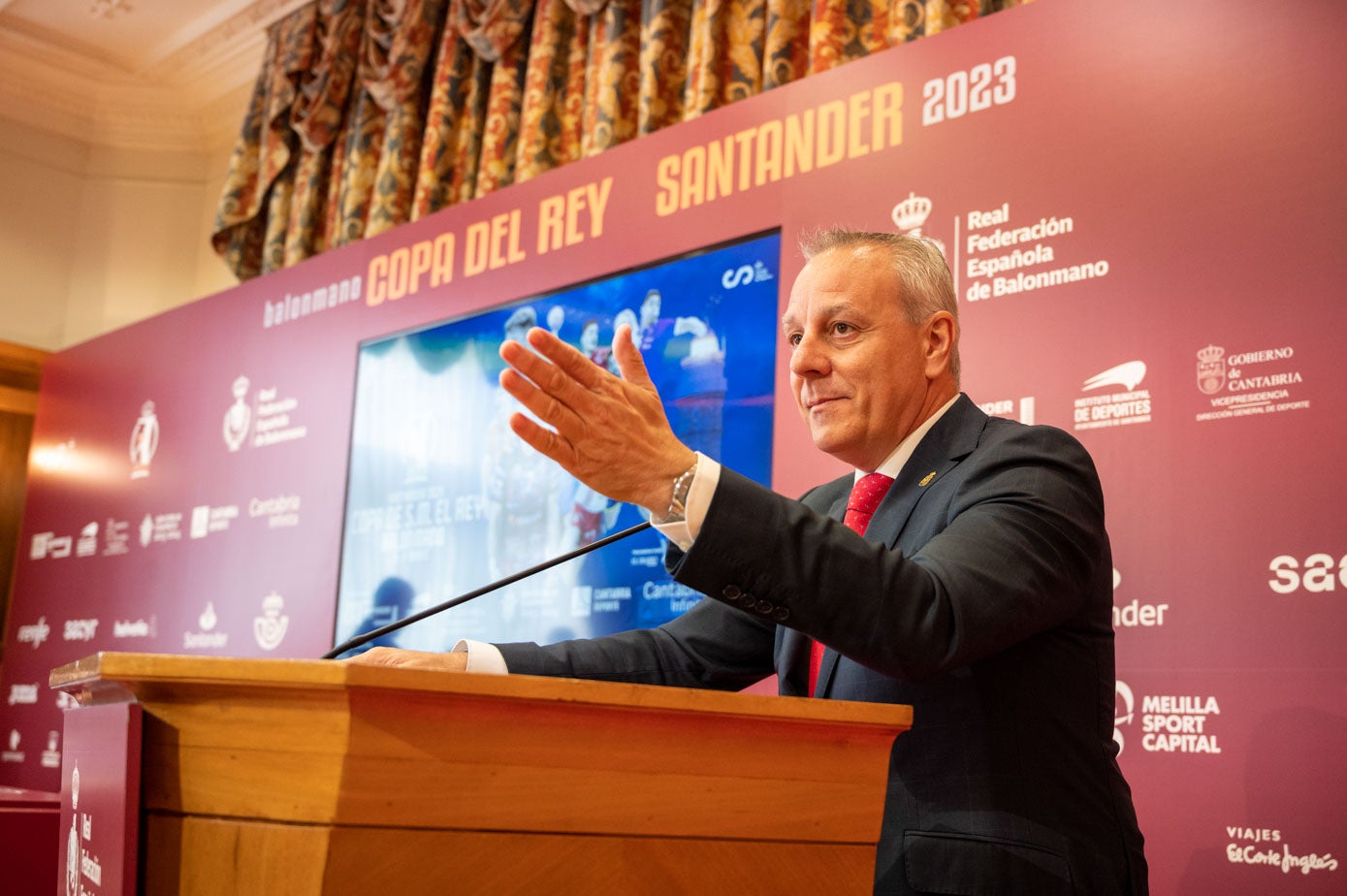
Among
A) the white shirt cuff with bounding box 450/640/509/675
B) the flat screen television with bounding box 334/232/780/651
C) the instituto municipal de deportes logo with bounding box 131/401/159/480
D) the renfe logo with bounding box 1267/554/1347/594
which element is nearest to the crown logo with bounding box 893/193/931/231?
the flat screen television with bounding box 334/232/780/651

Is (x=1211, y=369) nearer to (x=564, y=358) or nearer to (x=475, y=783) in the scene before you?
(x=564, y=358)

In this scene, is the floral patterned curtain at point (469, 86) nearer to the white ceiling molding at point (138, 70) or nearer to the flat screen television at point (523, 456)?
the white ceiling molding at point (138, 70)

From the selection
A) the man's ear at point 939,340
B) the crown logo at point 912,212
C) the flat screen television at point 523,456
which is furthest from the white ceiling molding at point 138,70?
the man's ear at point 939,340

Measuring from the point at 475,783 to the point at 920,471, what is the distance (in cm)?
83

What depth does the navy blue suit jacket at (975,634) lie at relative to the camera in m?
1.28

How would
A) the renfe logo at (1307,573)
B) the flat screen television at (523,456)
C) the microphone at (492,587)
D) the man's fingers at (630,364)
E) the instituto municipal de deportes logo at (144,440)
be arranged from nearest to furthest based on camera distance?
the man's fingers at (630,364)
the microphone at (492,587)
the renfe logo at (1307,573)
the flat screen television at (523,456)
the instituto municipal de deportes logo at (144,440)

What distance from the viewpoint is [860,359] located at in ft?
6.08

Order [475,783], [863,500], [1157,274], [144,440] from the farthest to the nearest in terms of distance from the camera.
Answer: [144,440]
[1157,274]
[863,500]
[475,783]

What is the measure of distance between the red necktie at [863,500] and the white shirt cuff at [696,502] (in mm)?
560

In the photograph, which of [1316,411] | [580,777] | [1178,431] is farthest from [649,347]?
[580,777]

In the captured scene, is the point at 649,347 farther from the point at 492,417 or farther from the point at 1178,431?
the point at 1178,431

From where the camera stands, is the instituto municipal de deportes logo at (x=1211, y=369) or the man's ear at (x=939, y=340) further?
the instituto municipal de deportes logo at (x=1211, y=369)

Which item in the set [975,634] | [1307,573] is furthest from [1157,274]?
[975,634]

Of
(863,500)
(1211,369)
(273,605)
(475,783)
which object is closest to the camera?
(475,783)
